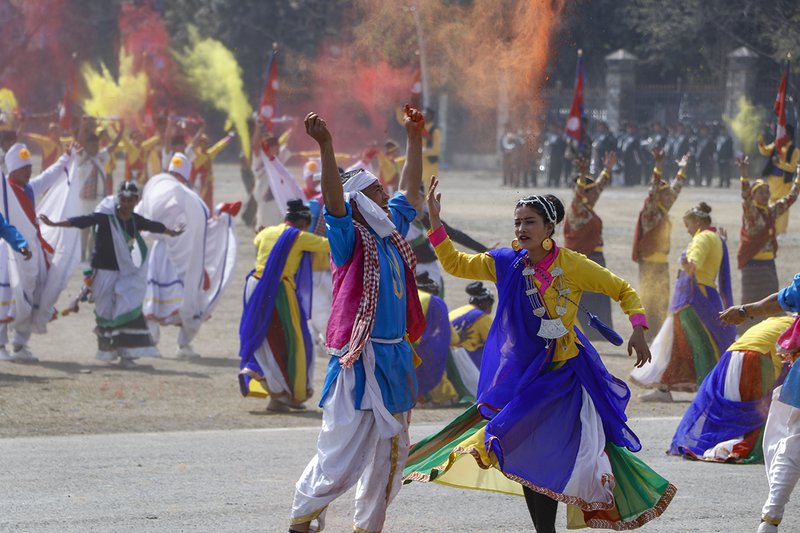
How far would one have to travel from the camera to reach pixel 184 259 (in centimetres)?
1416

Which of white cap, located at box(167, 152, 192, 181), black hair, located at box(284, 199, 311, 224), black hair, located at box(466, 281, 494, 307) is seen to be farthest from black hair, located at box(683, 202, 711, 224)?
white cap, located at box(167, 152, 192, 181)

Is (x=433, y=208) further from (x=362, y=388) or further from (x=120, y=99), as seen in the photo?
(x=120, y=99)

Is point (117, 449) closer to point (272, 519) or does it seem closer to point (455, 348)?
point (272, 519)

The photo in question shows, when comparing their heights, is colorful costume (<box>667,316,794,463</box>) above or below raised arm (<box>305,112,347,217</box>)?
below

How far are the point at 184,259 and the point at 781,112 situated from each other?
8156 mm

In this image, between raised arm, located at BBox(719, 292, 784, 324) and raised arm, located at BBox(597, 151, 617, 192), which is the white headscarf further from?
raised arm, located at BBox(597, 151, 617, 192)

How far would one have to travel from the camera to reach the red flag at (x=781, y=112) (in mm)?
17250

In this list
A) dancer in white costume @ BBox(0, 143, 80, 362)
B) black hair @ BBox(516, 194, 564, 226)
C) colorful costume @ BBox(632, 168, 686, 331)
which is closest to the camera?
black hair @ BBox(516, 194, 564, 226)

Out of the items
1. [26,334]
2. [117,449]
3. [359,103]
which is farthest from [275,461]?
[359,103]

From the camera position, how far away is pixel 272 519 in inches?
265

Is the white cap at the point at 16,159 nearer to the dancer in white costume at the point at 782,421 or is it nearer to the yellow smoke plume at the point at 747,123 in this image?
the dancer in white costume at the point at 782,421

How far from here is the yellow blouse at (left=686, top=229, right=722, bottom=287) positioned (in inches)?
455

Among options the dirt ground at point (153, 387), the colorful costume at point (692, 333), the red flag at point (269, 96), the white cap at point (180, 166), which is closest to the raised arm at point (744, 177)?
the dirt ground at point (153, 387)

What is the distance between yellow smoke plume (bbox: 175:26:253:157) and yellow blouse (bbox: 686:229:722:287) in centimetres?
2627
